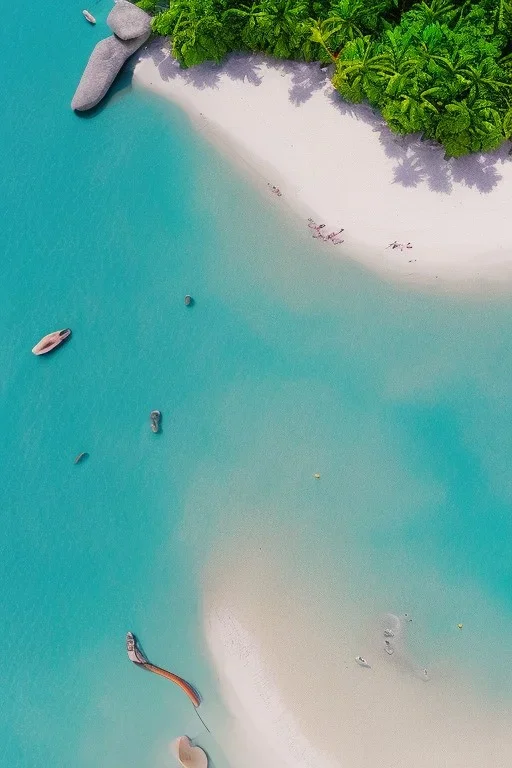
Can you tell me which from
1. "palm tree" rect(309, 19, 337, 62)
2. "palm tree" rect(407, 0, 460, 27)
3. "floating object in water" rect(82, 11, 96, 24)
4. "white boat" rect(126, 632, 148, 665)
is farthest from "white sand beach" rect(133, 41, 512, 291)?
"white boat" rect(126, 632, 148, 665)

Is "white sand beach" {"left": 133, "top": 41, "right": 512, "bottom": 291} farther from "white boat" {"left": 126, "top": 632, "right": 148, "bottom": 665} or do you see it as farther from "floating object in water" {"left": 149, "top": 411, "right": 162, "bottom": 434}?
"white boat" {"left": 126, "top": 632, "right": 148, "bottom": 665}

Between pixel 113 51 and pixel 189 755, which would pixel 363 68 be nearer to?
pixel 113 51

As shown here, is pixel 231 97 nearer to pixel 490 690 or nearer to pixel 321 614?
pixel 321 614

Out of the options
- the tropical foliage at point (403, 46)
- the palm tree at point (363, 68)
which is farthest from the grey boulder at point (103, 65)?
the palm tree at point (363, 68)

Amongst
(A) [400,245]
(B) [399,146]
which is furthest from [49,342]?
(B) [399,146]

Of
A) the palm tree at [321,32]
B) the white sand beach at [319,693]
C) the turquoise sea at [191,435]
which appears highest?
the palm tree at [321,32]

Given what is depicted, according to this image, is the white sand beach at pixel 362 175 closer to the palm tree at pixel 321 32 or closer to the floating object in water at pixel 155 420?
the palm tree at pixel 321 32
